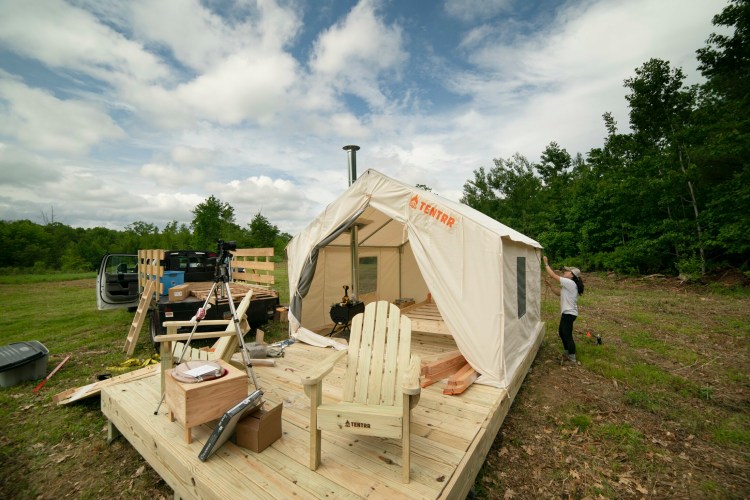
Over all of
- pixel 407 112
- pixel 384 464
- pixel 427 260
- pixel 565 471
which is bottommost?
pixel 565 471

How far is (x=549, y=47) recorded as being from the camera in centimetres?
738

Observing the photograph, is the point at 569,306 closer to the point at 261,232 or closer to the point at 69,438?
the point at 69,438

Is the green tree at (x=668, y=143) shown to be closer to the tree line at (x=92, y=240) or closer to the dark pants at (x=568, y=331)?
the dark pants at (x=568, y=331)

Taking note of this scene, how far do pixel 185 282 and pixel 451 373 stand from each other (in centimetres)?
699

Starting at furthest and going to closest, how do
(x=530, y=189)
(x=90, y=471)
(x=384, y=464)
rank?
(x=530, y=189) → (x=90, y=471) → (x=384, y=464)

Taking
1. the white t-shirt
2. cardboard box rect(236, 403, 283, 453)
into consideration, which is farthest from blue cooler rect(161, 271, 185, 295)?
the white t-shirt

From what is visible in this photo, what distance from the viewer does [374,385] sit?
277cm

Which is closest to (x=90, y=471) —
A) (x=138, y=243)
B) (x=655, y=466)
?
(x=655, y=466)

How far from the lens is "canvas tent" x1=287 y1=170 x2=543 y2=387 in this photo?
3.87 metres

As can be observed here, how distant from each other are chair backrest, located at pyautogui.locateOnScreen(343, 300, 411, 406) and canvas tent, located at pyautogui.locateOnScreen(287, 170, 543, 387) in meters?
1.37

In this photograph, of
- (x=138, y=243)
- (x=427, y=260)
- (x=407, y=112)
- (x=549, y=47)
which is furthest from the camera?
(x=138, y=243)

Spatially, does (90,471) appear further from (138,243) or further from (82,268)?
(138,243)

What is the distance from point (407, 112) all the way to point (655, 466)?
33.8 feet

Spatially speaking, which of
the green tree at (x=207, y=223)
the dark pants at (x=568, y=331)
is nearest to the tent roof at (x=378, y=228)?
the dark pants at (x=568, y=331)
